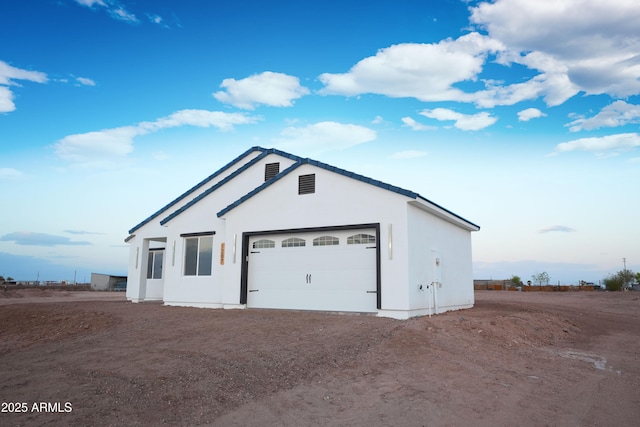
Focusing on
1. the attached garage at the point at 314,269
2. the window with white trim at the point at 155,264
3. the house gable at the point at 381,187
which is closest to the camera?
the house gable at the point at 381,187

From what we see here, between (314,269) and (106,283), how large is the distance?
4428 centimetres

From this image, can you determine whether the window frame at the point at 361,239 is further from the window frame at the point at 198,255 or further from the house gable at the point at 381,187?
the window frame at the point at 198,255

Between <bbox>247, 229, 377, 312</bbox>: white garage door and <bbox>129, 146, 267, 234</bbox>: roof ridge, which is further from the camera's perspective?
<bbox>129, 146, 267, 234</bbox>: roof ridge

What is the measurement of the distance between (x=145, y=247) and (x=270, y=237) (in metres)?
9.89

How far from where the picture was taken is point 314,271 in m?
15.0

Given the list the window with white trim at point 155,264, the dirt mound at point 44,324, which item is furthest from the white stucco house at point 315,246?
the window with white trim at point 155,264

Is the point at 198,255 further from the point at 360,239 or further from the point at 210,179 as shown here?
the point at 360,239

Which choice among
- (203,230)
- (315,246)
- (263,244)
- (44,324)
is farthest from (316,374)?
(203,230)

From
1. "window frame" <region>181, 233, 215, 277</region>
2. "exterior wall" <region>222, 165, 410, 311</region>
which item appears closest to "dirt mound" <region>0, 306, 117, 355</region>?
"window frame" <region>181, 233, 215, 277</region>

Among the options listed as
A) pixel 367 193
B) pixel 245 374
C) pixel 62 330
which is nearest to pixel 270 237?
pixel 367 193

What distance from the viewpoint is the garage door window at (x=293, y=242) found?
15.6m

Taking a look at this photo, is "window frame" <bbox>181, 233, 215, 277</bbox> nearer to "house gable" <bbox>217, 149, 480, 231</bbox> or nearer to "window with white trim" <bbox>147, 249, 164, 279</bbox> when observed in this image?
"house gable" <bbox>217, 149, 480, 231</bbox>

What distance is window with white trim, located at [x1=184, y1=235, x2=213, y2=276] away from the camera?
18.3 meters

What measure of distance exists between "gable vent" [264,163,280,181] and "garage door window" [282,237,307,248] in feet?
13.5
